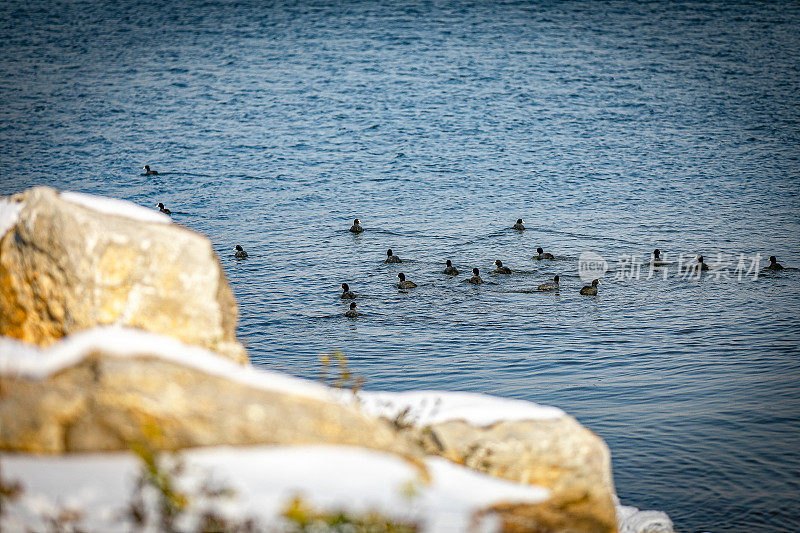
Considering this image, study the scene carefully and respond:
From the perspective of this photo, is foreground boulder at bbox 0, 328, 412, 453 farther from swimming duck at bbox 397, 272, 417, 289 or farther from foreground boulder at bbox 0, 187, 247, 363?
swimming duck at bbox 397, 272, 417, 289

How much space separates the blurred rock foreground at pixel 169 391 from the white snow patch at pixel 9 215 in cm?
3

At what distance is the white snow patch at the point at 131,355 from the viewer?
5.93 m

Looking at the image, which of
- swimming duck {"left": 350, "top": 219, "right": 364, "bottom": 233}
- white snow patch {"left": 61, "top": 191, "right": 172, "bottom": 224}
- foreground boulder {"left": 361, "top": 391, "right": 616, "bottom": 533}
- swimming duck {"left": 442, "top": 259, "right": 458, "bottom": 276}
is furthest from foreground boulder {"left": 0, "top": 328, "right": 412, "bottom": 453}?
swimming duck {"left": 350, "top": 219, "right": 364, "bottom": 233}

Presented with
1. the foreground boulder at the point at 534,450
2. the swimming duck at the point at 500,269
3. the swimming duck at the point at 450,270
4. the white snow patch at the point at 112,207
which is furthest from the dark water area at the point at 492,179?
the white snow patch at the point at 112,207

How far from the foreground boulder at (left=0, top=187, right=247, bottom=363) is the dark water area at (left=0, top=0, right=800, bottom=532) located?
6.09 metres

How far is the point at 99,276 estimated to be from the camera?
7773 millimetres

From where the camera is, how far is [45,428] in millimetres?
5648

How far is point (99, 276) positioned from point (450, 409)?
12.6 ft

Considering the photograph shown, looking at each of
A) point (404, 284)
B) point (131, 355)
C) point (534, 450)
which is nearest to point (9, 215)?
point (131, 355)

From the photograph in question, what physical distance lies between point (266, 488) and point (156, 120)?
35.6 m

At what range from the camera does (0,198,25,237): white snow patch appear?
822 centimetres

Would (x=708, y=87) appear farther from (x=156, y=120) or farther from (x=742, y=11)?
(x=156, y=120)

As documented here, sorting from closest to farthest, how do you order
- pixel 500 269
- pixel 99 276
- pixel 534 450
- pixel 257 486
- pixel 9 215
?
pixel 257 486, pixel 534 450, pixel 99 276, pixel 9 215, pixel 500 269

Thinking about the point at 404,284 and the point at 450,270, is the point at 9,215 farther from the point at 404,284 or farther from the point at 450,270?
the point at 450,270
